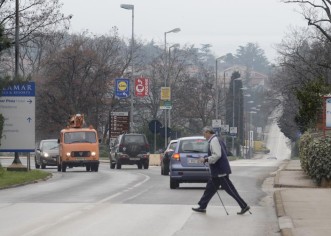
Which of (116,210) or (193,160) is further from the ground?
(193,160)

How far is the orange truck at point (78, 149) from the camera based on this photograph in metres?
50.3

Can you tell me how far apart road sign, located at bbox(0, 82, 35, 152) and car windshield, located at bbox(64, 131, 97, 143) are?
1059 cm

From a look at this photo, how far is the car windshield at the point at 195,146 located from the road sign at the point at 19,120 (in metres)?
11.1

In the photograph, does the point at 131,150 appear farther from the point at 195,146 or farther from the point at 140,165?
the point at 195,146

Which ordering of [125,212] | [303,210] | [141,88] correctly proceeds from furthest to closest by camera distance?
[141,88], [125,212], [303,210]

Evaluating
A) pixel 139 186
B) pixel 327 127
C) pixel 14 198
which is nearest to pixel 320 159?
pixel 327 127

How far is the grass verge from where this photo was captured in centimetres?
3281

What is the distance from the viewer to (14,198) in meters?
25.9

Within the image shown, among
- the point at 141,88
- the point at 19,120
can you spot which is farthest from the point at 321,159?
the point at 141,88

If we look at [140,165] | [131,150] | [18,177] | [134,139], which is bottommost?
[140,165]

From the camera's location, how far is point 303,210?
20672mm

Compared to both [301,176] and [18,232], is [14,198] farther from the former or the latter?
[301,176]

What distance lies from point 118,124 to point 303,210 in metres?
45.5

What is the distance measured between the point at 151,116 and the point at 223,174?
267 ft
